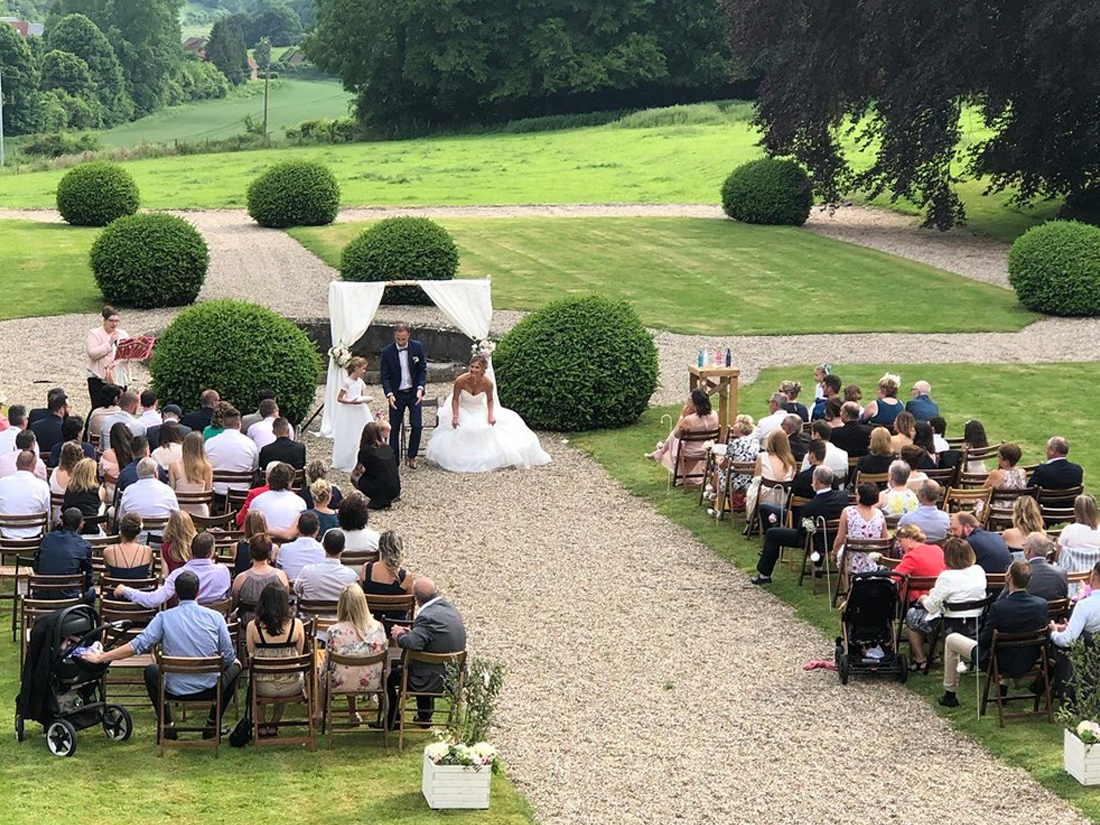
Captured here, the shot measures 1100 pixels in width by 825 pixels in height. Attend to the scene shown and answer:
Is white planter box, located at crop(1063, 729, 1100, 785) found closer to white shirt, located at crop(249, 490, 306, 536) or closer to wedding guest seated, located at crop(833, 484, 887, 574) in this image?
wedding guest seated, located at crop(833, 484, 887, 574)

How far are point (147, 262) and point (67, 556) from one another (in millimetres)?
19248

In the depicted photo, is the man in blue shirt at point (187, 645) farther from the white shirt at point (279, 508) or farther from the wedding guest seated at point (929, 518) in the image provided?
the wedding guest seated at point (929, 518)

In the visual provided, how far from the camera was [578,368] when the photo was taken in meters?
22.1

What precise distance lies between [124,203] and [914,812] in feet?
114

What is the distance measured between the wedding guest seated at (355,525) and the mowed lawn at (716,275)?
16899mm

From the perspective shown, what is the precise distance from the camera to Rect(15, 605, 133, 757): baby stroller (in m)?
10.9

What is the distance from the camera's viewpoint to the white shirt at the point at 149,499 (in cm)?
1445

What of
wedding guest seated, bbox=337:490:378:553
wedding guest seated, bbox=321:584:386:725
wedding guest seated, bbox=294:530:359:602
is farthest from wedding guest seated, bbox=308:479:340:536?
wedding guest seated, bbox=321:584:386:725

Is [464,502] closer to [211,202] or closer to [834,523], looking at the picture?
[834,523]

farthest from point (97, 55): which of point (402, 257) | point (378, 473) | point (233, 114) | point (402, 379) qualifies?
point (378, 473)

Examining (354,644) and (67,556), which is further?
(67,556)

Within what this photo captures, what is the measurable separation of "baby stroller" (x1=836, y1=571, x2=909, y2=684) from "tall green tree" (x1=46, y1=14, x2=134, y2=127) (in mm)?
115185

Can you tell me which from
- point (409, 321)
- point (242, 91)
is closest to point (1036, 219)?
point (409, 321)

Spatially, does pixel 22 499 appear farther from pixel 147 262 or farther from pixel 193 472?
pixel 147 262
